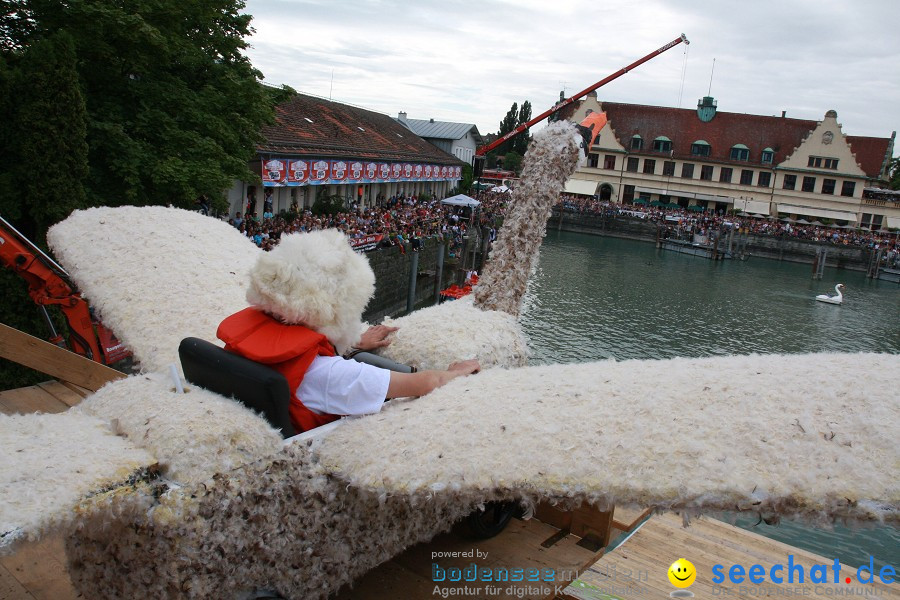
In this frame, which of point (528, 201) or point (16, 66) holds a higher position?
point (16, 66)

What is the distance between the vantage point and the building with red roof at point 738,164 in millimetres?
57625

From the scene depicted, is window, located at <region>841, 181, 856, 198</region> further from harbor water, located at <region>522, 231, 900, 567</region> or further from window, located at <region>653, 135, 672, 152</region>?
window, located at <region>653, 135, 672, 152</region>

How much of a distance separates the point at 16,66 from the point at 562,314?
2070 cm

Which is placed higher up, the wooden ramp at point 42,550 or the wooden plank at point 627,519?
the wooden ramp at point 42,550

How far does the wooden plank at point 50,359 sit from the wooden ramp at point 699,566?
11.0 feet

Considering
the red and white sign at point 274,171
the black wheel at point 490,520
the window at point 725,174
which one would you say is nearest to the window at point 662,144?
the window at point 725,174

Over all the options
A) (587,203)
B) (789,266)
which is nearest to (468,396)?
(789,266)

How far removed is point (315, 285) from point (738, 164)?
2523 inches

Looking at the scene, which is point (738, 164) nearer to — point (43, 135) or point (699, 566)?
point (43, 135)

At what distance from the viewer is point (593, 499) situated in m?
2.46

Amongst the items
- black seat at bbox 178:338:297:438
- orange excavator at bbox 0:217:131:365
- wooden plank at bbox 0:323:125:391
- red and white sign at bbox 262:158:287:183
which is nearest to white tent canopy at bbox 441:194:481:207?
red and white sign at bbox 262:158:287:183

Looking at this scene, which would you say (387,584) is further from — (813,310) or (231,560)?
(813,310)

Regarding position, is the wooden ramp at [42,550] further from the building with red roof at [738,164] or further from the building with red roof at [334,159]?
the building with red roof at [738,164]

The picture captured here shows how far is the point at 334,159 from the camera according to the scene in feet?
91.6
